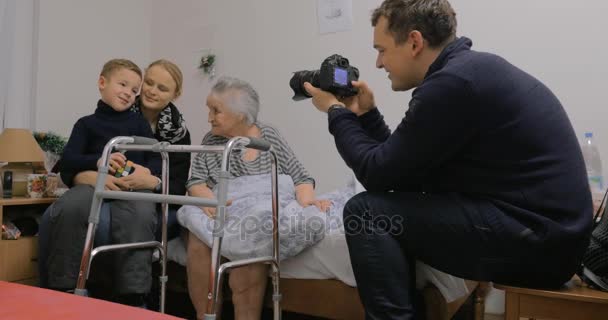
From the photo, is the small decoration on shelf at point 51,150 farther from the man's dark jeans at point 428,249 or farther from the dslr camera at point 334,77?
the man's dark jeans at point 428,249

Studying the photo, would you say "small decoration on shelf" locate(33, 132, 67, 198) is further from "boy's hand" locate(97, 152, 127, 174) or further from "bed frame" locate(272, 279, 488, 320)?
"bed frame" locate(272, 279, 488, 320)

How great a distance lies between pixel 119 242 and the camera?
4.86 feet

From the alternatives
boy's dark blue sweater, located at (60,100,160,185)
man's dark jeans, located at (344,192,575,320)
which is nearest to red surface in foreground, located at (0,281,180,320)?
man's dark jeans, located at (344,192,575,320)

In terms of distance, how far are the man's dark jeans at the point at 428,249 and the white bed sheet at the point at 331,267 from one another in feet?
0.76

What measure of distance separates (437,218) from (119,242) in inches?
40.6

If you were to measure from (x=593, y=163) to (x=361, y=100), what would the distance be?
118 centimetres

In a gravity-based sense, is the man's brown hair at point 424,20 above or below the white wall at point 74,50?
below

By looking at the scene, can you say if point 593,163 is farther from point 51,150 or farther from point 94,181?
point 51,150

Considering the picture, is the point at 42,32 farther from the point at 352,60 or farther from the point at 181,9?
the point at 352,60

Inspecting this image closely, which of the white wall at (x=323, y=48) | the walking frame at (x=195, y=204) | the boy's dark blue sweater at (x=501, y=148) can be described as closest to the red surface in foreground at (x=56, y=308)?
the walking frame at (x=195, y=204)

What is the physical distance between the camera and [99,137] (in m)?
1.70

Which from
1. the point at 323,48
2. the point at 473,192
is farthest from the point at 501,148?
the point at 323,48

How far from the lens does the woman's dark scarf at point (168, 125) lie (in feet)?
6.07

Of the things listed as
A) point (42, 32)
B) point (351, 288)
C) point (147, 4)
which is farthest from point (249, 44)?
point (351, 288)
